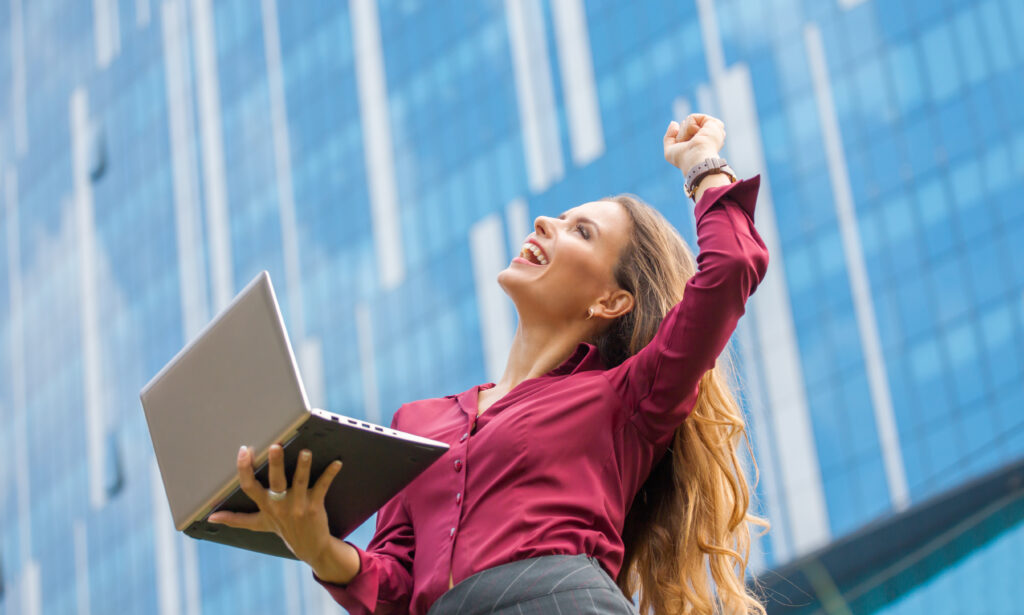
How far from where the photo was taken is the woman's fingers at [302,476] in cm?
364

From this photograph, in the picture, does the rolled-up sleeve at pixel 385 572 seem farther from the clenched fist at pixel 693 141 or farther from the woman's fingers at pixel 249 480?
the clenched fist at pixel 693 141

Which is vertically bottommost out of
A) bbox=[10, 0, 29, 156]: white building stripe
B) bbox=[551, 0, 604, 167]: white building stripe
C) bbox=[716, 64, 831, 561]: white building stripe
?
bbox=[716, 64, 831, 561]: white building stripe

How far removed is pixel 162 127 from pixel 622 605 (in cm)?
6390

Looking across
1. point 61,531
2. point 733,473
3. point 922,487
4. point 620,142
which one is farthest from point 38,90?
point 733,473

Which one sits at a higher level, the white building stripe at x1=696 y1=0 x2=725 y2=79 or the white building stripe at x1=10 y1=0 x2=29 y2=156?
the white building stripe at x1=10 y1=0 x2=29 y2=156

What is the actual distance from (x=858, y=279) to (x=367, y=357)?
2071 centimetres

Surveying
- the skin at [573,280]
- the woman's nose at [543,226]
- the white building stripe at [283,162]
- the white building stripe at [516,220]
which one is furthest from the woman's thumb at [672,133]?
the white building stripe at [283,162]

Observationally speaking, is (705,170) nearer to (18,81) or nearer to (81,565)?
(81,565)

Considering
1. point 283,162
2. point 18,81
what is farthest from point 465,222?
point 18,81

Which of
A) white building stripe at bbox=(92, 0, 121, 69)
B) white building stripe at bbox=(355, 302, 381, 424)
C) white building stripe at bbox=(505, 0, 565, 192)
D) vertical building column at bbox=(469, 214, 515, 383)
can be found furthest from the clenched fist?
white building stripe at bbox=(92, 0, 121, 69)

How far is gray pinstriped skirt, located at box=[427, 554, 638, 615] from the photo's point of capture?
378 centimetres

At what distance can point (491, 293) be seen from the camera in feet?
157

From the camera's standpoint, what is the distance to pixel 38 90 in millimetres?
73250

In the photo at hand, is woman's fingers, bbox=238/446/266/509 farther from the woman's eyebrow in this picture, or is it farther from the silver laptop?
the woman's eyebrow
